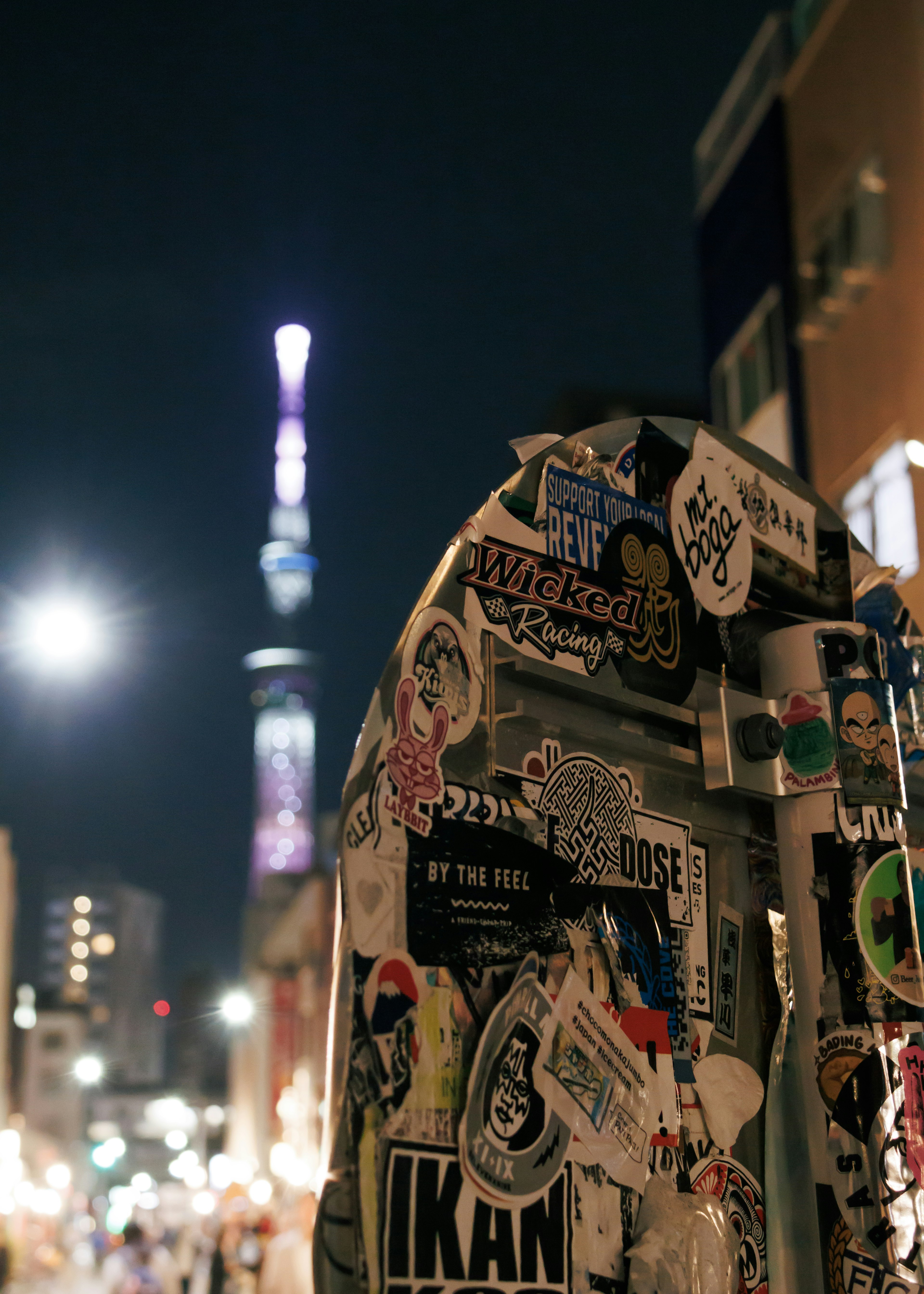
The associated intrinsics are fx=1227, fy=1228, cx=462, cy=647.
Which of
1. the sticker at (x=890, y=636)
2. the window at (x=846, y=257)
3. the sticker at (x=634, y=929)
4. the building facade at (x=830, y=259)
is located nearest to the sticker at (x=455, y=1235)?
the sticker at (x=634, y=929)

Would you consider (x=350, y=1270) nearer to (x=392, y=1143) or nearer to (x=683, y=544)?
(x=392, y=1143)

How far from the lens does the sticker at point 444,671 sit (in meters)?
2.03

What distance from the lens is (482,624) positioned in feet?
7.07

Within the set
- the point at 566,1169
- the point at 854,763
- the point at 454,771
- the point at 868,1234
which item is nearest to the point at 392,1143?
the point at 566,1169

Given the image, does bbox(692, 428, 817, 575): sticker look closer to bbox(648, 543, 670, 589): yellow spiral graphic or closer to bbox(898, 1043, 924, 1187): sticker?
bbox(648, 543, 670, 589): yellow spiral graphic

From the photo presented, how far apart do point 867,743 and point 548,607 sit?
878 mm

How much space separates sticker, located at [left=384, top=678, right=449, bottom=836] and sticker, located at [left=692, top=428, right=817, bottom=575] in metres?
1.08

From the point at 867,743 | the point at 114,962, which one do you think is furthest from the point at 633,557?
the point at 114,962

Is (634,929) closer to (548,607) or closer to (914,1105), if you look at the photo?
(548,607)

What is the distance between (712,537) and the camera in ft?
9.03

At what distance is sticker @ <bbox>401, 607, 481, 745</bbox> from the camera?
2025 millimetres

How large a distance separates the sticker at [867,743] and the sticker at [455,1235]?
113cm

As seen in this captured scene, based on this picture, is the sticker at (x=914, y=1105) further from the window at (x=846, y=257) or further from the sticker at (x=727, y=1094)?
the window at (x=846, y=257)

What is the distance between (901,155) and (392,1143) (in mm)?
8822
